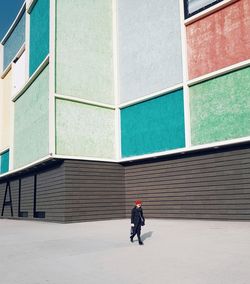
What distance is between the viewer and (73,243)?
38.9ft

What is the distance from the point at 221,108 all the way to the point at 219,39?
13.1ft

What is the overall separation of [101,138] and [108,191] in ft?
12.4

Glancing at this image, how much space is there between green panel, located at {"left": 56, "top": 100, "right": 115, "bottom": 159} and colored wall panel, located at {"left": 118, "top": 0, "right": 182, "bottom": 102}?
2344mm

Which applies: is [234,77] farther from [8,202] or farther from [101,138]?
[8,202]

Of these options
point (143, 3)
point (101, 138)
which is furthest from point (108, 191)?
point (143, 3)

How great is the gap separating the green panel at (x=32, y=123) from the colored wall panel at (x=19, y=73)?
1788mm

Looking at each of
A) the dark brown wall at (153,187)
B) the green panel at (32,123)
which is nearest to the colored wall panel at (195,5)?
the dark brown wall at (153,187)

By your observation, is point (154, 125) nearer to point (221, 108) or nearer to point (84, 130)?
point (84, 130)

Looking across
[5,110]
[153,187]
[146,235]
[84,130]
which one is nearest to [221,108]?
[153,187]

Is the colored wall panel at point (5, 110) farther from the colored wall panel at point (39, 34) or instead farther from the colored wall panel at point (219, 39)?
the colored wall panel at point (219, 39)

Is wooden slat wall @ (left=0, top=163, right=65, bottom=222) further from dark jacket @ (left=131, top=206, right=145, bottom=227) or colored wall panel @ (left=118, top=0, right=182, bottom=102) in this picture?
dark jacket @ (left=131, top=206, right=145, bottom=227)

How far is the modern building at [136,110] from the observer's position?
59.6 ft

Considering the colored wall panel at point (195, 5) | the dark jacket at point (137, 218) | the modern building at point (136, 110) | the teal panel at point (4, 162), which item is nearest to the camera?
the dark jacket at point (137, 218)

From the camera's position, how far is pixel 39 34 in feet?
83.8
